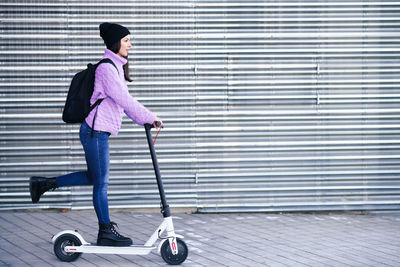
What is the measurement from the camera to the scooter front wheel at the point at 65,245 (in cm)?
531

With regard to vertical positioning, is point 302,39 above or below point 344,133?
above

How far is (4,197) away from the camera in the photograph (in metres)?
7.61

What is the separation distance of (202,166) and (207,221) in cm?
72

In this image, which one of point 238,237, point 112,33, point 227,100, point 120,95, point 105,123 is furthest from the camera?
point 227,100

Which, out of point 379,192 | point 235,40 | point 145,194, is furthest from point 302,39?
point 145,194

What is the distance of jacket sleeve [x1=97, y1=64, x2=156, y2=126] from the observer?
203 inches

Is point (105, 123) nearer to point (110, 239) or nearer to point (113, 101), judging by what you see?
point (113, 101)

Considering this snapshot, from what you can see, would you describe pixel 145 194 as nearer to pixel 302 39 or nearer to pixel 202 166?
pixel 202 166

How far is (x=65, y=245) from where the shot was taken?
5.35 m

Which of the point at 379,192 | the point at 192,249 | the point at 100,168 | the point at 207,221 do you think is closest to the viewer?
the point at 100,168

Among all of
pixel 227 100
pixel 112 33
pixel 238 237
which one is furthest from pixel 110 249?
pixel 227 100

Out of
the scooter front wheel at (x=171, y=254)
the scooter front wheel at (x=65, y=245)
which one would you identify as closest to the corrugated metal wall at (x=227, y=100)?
the scooter front wheel at (x=65, y=245)

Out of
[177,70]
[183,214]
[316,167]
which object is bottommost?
[183,214]

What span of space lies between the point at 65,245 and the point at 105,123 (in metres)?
1.08
